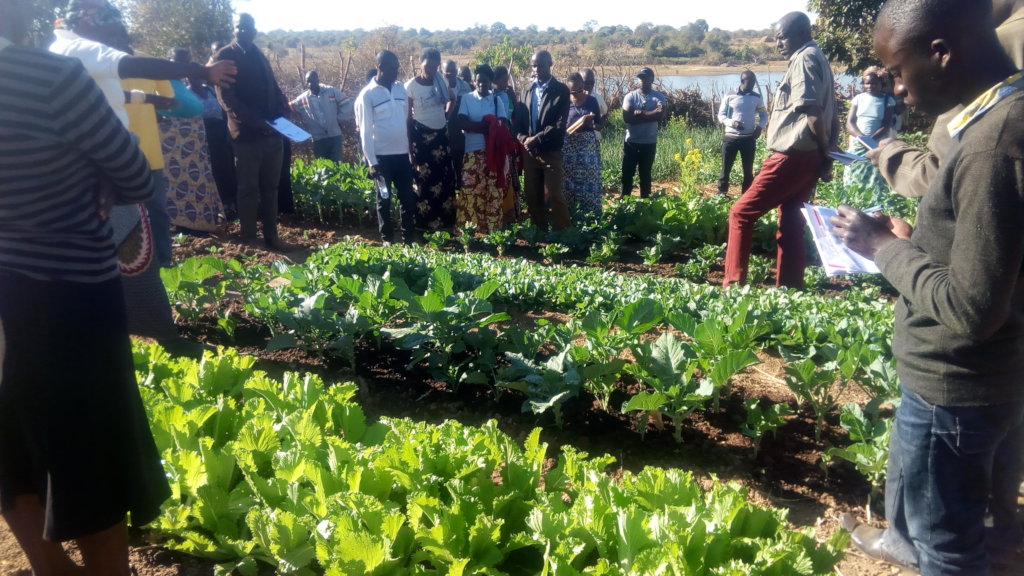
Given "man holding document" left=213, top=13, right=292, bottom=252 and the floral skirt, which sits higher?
"man holding document" left=213, top=13, right=292, bottom=252

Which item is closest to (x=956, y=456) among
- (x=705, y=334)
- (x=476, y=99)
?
(x=705, y=334)

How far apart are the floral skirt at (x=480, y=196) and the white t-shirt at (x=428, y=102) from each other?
1.67 feet

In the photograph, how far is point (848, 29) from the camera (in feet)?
58.0

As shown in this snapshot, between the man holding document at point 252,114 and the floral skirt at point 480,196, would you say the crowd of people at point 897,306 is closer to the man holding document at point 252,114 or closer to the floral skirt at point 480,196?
the man holding document at point 252,114

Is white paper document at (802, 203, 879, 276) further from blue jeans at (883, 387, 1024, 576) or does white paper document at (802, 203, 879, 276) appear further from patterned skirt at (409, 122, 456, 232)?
patterned skirt at (409, 122, 456, 232)

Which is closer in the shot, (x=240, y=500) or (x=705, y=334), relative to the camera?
(x=240, y=500)

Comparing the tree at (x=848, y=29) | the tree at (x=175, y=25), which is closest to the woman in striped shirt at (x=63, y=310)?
the tree at (x=848, y=29)

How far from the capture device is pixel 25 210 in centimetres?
174

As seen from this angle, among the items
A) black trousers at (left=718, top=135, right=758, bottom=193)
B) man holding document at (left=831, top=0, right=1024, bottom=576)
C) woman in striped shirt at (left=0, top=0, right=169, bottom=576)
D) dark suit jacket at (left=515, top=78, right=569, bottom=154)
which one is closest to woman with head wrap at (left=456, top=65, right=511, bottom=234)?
dark suit jacket at (left=515, top=78, right=569, bottom=154)

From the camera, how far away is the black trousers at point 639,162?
9.41 metres

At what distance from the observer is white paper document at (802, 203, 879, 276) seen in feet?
6.42

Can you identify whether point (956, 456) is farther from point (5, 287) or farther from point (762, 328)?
point (5, 287)

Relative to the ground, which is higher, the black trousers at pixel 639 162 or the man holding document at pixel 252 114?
the man holding document at pixel 252 114

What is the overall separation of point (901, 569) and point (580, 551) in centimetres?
111
